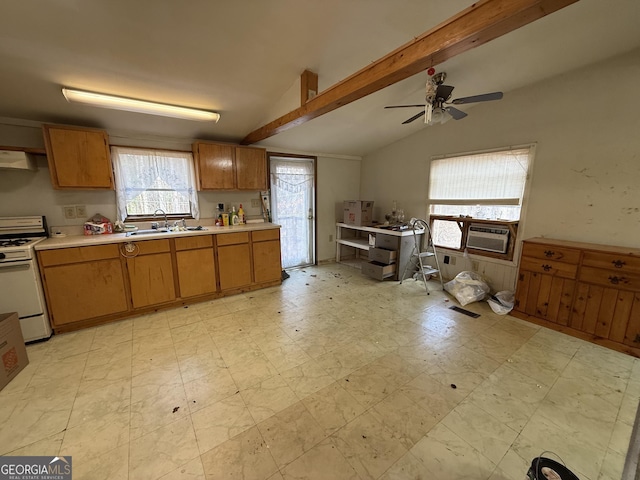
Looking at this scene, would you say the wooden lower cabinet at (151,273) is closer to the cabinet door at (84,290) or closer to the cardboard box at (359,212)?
the cabinet door at (84,290)

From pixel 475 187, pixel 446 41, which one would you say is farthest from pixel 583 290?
pixel 446 41

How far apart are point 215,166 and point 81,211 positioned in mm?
1672

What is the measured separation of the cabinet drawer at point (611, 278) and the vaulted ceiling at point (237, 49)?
1.92 meters

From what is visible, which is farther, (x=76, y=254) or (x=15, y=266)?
(x=76, y=254)

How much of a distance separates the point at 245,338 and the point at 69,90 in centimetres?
281

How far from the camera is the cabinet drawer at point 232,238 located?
3.44 metres

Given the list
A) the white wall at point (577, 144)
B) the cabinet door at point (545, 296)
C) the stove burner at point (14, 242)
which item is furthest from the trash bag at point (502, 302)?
the stove burner at point (14, 242)

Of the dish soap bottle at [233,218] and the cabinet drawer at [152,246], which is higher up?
the dish soap bottle at [233,218]

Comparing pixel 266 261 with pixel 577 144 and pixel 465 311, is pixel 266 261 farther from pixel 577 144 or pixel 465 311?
pixel 577 144

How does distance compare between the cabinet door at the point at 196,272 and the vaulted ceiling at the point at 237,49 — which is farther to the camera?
the cabinet door at the point at 196,272

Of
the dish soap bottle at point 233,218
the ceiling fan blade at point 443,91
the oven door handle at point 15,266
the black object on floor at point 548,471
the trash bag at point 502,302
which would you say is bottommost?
the trash bag at point 502,302

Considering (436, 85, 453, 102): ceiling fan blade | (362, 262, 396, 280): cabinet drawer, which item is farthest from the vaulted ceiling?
(362, 262, 396, 280): cabinet drawer

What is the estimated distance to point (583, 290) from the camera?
2.55 meters

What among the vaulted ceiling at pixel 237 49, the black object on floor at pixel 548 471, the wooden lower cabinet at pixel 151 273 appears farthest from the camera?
the wooden lower cabinet at pixel 151 273
